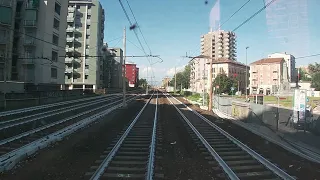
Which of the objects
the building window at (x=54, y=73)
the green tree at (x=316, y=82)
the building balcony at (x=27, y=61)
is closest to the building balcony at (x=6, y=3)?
the building balcony at (x=27, y=61)

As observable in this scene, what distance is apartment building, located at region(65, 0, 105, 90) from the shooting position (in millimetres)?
96562

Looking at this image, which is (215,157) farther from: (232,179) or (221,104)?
(221,104)

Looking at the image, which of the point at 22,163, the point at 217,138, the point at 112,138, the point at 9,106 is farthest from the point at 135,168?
the point at 9,106

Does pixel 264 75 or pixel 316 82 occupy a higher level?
pixel 264 75

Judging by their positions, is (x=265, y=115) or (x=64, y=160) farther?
(x=265, y=115)

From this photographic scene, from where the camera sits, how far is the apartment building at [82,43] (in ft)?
317

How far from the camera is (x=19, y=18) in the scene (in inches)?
2344

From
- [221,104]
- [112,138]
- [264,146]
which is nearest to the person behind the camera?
[264,146]

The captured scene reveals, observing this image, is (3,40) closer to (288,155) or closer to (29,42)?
(29,42)

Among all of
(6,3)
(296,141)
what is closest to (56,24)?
(6,3)

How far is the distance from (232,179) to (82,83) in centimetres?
9266

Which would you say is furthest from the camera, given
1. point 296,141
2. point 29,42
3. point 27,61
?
point 27,61

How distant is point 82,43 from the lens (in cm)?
9781

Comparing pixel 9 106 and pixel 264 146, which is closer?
pixel 264 146
